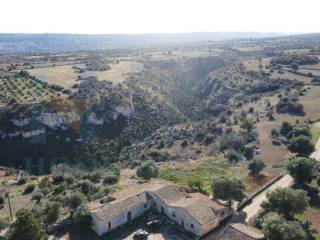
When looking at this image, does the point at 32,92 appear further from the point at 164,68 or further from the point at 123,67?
the point at 164,68

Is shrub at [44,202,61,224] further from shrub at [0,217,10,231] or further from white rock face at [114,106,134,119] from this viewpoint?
white rock face at [114,106,134,119]

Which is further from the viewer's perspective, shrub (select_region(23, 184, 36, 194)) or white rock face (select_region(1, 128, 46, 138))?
A: white rock face (select_region(1, 128, 46, 138))

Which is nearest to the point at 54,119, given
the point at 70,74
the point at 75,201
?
the point at 70,74

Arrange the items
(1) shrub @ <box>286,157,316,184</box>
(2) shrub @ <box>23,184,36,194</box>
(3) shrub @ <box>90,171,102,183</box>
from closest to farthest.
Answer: (1) shrub @ <box>286,157,316,184</box> < (2) shrub @ <box>23,184,36,194</box> < (3) shrub @ <box>90,171,102,183</box>

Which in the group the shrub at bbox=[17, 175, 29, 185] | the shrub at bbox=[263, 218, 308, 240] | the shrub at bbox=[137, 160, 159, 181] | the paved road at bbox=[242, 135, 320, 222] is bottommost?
the shrub at bbox=[17, 175, 29, 185]

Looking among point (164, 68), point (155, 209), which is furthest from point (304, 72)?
point (155, 209)

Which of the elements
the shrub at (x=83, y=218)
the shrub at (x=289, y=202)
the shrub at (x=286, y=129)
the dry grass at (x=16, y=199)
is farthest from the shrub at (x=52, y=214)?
the shrub at (x=286, y=129)

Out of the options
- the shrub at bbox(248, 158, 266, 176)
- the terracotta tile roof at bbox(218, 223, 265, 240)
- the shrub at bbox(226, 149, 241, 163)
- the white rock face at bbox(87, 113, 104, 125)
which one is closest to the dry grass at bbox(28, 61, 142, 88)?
the white rock face at bbox(87, 113, 104, 125)

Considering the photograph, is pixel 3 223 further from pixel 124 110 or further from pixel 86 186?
pixel 124 110
